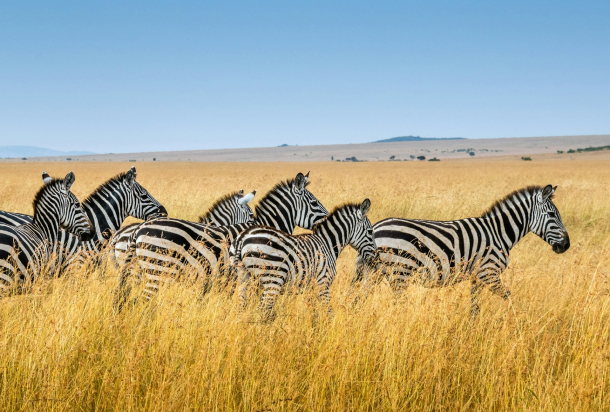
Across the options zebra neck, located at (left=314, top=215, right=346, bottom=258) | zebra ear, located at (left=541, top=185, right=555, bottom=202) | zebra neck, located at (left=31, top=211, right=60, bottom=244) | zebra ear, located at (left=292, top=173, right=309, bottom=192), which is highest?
zebra ear, located at (left=292, top=173, right=309, bottom=192)

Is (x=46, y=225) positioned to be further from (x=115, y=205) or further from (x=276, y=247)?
(x=276, y=247)

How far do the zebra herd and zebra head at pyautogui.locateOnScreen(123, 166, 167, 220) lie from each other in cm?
89

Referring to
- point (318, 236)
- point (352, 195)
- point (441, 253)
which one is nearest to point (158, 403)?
point (318, 236)

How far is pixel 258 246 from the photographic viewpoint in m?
5.17

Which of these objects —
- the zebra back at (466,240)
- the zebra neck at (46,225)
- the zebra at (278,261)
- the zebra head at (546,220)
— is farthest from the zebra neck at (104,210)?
the zebra head at (546,220)

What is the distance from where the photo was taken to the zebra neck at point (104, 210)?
7.73 metres

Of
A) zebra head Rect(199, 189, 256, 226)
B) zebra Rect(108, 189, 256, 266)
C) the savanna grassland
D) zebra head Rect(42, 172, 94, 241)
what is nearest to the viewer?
the savanna grassland

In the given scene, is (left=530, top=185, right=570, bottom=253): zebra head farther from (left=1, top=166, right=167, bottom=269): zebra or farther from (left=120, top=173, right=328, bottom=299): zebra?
(left=1, top=166, right=167, bottom=269): zebra

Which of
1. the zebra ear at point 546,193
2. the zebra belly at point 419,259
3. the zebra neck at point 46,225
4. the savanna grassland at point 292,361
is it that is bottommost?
the savanna grassland at point 292,361

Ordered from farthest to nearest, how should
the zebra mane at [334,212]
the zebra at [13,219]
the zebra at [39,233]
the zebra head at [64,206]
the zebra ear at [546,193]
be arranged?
the zebra at [13,219], the zebra ear at [546,193], the zebra mane at [334,212], the zebra head at [64,206], the zebra at [39,233]

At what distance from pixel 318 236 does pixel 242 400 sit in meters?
2.91

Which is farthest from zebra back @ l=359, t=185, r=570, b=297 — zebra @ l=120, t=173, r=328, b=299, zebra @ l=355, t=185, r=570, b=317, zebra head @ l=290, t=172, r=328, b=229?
zebra @ l=120, t=173, r=328, b=299

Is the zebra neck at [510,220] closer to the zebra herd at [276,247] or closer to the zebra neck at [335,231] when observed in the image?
the zebra herd at [276,247]

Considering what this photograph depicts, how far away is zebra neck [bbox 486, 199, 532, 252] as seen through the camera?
6523mm
